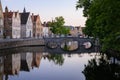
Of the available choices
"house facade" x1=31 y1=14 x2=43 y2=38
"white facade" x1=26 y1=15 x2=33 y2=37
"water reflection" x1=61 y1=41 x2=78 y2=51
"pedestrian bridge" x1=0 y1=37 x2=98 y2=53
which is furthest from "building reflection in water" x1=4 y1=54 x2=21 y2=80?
"house facade" x1=31 y1=14 x2=43 y2=38

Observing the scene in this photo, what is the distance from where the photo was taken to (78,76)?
30469 mm

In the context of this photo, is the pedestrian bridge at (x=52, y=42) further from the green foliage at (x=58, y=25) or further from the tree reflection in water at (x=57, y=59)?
the tree reflection in water at (x=57, y=59)

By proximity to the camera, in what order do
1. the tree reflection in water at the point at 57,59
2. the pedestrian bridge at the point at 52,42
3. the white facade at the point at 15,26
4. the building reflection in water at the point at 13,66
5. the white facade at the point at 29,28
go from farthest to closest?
the white facade at the point at 29,28 < the white facade at the point at 15,26 < the pedestrian bridge at the point at 52,42 < the tree reflection in water at the point at 57,59 < the building reflection in water at the point at 13,66

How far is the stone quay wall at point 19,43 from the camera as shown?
58306 mm

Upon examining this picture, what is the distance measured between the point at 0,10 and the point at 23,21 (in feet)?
83.0

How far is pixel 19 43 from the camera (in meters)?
68.6

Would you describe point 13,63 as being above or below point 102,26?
below

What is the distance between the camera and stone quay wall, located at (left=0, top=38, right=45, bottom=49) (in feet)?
191

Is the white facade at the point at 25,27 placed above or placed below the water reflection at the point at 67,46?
above

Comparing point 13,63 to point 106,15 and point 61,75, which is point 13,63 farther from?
→ point 106,15

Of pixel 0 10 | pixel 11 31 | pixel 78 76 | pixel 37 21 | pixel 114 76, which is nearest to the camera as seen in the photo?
pixel 114 76

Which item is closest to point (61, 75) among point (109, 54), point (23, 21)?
point (109, 54)

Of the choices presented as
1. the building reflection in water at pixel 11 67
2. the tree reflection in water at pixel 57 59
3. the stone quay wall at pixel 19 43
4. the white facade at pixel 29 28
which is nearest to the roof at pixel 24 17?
the white facade at pixel 29 28

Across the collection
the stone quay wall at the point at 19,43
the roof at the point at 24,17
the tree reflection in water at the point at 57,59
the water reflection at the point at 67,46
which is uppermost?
the roof at the point at 24,17
